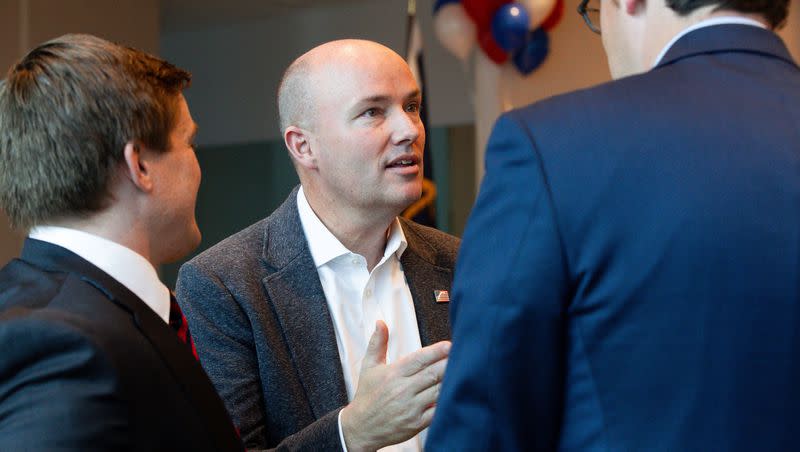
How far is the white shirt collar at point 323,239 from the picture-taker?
1891 mm

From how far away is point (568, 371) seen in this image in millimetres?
1016

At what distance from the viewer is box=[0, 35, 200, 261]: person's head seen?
118cm

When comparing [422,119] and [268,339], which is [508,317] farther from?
[422,119]

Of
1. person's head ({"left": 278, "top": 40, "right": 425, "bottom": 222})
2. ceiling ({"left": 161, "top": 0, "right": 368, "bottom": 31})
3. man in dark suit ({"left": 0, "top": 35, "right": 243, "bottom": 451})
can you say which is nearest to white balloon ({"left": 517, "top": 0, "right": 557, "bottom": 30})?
ceiling ({"left": 161, "top": 0, "right": 368, "bottom": 31})

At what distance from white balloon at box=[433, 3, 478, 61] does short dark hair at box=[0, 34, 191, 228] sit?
3.59m

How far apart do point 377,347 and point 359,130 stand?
56 centimetres

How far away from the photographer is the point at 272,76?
5.06 metres

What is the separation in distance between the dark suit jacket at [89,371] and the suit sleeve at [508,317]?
310 mm

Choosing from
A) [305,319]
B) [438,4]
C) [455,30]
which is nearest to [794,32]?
[455,30]

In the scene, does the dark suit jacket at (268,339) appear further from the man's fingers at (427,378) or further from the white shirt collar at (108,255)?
the white shirt collar at (108,255)

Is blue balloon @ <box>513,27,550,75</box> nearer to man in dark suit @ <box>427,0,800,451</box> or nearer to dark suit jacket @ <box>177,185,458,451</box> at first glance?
dark suit jacket @ <box>177,185,458,451</box>

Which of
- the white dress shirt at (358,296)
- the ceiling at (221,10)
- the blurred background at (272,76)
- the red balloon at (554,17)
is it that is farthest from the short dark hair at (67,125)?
the ceiling at (221,10)

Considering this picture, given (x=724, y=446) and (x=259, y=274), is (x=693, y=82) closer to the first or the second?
(x=724, y=446)

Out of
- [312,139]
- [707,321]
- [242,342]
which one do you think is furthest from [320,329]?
[707,321]
